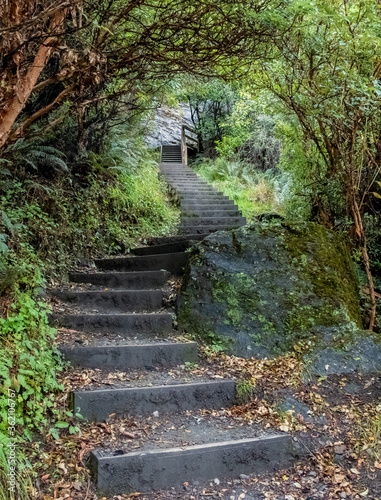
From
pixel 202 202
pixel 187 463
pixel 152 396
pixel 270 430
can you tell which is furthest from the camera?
pixel 202 202

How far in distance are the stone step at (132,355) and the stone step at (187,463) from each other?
3.39 ft

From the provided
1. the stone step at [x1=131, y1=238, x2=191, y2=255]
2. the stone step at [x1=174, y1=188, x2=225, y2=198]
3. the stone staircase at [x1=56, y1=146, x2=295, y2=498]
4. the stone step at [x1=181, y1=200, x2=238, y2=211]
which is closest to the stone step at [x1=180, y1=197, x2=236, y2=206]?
the stone step at [x1=181, y1=200, x2=238, y2=211]

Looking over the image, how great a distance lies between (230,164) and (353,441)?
12.5 metres

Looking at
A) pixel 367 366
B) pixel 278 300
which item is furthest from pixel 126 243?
pixel 367 366

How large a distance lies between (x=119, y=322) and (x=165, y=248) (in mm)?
2157

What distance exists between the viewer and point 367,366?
3574 mm

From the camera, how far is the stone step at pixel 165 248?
5.82 meters

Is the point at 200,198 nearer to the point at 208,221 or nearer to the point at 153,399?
the point at 208,221

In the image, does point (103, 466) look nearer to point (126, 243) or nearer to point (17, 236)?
point (17, 236)

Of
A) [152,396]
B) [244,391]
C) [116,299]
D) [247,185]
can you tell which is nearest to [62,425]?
[152,396]

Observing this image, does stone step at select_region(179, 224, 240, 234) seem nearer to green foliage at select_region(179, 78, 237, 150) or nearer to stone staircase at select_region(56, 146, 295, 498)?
stone staircase at select_region(56, 146, 295, 498)

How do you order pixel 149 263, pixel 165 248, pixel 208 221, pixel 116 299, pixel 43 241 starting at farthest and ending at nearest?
pixel 208 221 < pixel 165 248 < pixel 149 263 < pixel 43 241 < pixel 116 299

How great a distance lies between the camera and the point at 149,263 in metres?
5.57

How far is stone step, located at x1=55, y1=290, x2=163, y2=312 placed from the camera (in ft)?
14.8
